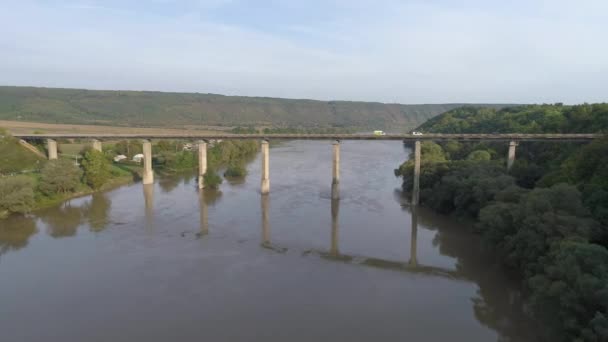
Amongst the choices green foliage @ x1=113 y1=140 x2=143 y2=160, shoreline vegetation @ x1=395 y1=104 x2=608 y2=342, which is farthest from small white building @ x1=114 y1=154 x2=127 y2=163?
shoreline vegetation @ x1=395 y1=104 x2=608 y2=342

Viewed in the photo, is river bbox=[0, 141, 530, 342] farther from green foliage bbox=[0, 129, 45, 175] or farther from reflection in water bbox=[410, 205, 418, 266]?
green foliage bbox=[0, 129, 45, 175]

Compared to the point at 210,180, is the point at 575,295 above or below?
above

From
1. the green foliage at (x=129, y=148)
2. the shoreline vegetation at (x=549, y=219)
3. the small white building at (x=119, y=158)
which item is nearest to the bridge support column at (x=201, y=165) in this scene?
the small white building at (x=119, y=158)

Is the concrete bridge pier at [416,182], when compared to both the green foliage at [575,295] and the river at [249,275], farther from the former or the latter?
the green foliage at [575,295]

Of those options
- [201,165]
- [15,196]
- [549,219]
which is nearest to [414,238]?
[549,219]

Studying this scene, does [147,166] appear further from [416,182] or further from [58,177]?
[416,182]
